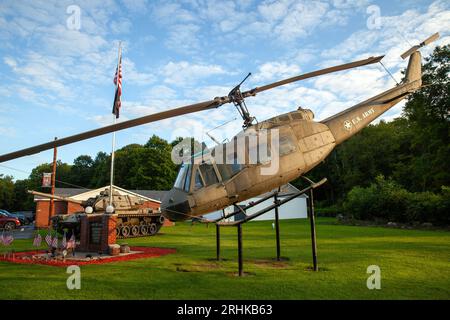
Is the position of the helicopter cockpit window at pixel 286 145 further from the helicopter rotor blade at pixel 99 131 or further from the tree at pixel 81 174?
the tree at pixel 81 174

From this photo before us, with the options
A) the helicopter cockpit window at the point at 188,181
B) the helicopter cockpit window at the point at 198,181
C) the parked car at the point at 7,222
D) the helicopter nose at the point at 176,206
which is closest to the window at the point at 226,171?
the helicopter cockpit window at the point at 198,181

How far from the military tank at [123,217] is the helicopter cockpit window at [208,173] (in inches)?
450

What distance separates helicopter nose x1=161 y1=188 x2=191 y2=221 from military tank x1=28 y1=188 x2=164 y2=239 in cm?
1083

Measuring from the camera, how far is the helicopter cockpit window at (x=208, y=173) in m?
7.99

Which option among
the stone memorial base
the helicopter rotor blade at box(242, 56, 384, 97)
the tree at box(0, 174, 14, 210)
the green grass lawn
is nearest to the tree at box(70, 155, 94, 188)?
the tree at box(0, 174, 14, 210)

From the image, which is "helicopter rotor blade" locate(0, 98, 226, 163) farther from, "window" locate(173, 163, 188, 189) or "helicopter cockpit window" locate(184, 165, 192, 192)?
"window" locate(173, 163, 188, 189)

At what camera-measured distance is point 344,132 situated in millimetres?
10352

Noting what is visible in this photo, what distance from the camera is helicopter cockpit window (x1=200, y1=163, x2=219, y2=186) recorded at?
799 centimetres

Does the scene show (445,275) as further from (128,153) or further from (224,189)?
(128,153)

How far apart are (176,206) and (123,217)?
1234 cm

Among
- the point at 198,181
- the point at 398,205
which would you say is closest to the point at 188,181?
the point at 198,181

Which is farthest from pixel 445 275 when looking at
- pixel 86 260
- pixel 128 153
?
pixel 128 153

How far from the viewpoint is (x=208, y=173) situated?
26.4ft

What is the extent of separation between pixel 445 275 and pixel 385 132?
4822 centimetres
